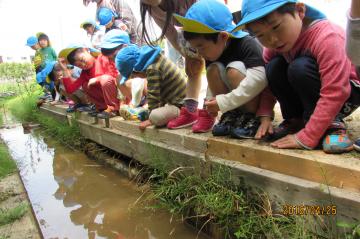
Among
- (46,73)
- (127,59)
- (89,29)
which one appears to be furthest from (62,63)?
(46,73)

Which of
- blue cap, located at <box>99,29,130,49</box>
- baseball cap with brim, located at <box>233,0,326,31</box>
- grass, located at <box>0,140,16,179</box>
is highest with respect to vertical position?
baseball cap with brim, located at <box>233,0,326,31</box>

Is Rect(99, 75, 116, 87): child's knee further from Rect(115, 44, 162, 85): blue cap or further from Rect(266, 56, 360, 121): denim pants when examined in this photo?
Rect(266, 56, 360, 121): denim pants

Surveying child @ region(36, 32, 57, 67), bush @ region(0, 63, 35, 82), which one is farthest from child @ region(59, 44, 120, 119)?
bush @ region(0, 63, 35, 82)

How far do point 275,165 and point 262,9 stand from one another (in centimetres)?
79

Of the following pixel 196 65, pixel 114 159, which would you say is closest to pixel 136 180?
pixel 114 159

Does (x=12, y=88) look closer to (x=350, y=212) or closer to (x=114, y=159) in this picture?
(x=114, y=159)

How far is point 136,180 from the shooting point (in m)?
3.13

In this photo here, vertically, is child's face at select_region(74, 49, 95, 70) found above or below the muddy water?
above

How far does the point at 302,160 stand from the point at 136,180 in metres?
1.85

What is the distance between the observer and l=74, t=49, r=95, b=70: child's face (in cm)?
427

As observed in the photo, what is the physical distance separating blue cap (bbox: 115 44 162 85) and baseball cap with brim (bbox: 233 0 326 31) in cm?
129

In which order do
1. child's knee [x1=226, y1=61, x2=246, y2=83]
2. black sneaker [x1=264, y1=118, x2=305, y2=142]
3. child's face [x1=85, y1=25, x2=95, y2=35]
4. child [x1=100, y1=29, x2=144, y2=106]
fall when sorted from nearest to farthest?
1. black sneaker [x1=264, y1=118, x2=305, y2=142]
2. child's knee [x1=226, y1=61, x2=246, y2=83]
3. child [x1=100, y1=29, x2=144, y2=106]
4. child's face [x1=85, y1=25, x2=95, y2=35]

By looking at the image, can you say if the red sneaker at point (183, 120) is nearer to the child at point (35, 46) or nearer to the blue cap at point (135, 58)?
the blue cap at point (135, 58)

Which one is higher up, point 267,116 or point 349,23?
point 349,23
